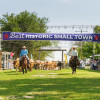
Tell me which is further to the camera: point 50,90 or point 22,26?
point 22,26

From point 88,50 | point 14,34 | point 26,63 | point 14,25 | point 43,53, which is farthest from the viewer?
point 88,50

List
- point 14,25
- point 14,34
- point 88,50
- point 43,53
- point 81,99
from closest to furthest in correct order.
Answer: point 81,99 < point 14,34 < point 14,25 < point 43,53 < point 88,50

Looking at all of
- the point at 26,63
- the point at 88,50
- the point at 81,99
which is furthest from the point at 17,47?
the point at 81,99

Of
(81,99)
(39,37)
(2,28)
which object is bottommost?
(81,99)

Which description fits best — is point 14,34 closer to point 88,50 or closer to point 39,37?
point 39,37

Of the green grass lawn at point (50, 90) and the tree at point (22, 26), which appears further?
the tree at point (22, 26)

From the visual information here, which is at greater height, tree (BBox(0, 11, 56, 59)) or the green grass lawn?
tree (BBox(0, 11, 56, 59))

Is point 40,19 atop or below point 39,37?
atop

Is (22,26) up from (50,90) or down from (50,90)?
up

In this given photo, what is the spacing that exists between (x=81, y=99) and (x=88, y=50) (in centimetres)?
7655

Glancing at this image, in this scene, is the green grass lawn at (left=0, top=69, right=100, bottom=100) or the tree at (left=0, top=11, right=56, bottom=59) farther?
the tree at (left=0, top=11, right=56, bottom=59)

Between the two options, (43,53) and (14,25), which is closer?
(14,25)

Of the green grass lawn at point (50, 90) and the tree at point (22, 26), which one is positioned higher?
the tree at point (22, 26)

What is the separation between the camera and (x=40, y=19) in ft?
193
